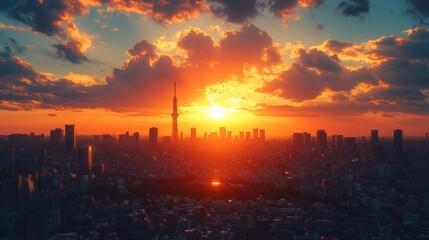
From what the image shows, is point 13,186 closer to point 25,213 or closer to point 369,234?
point 25,213

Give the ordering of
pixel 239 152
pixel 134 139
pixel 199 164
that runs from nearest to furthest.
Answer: pixel 199 164 → pixel 239 152 → pixel 134 139

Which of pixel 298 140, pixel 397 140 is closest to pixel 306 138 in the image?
→ pixel 298 140

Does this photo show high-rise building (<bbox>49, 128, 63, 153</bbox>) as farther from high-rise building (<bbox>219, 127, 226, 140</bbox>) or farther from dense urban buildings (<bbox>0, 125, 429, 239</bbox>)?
high-rise building (<bbox>219, 127, 226, 140</bbox>)

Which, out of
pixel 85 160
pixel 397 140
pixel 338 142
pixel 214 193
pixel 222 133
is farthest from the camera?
pixel 222 133

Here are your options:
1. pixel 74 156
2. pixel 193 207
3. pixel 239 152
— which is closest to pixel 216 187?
pixel 193 207

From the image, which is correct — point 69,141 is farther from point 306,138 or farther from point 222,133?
point 222,133

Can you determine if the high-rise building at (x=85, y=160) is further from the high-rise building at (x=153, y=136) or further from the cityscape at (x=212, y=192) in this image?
the high-rise building at (x=153, y=136)
